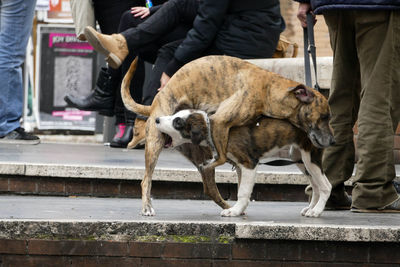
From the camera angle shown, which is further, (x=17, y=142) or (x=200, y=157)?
(x=17, y=142)

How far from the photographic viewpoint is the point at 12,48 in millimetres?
8570

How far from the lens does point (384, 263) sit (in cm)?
471

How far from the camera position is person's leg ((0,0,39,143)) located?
8523 mm

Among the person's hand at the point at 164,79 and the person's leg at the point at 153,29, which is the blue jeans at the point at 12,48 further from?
the person's hand at the point at 164,79

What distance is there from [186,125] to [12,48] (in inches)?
160

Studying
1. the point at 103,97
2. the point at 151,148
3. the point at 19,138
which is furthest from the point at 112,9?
the point at 151,148

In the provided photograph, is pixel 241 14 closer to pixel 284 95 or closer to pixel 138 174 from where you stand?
pixel 138 174

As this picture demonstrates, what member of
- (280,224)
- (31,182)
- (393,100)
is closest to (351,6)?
(393,100)

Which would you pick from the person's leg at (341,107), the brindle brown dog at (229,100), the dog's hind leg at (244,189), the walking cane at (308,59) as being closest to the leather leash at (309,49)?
the walking cane at (308,59)

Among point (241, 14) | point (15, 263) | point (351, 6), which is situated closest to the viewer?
point (15, 263)

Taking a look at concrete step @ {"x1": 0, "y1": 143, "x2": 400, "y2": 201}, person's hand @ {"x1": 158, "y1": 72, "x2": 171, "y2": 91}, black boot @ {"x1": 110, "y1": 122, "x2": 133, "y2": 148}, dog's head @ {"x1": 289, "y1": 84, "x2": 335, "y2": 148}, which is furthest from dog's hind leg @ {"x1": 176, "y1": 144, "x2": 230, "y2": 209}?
black boot @ {"x1": 110, "y1": 122, "x2": 133, "y2": 148}

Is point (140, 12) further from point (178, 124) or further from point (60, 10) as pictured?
point (60, 10)

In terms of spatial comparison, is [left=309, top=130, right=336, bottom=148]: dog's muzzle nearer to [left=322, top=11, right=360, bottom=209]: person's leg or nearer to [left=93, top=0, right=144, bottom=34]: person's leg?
[left=322, top=11, right=360, bottom=209]: person's leg

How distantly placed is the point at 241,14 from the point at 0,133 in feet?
8.86
